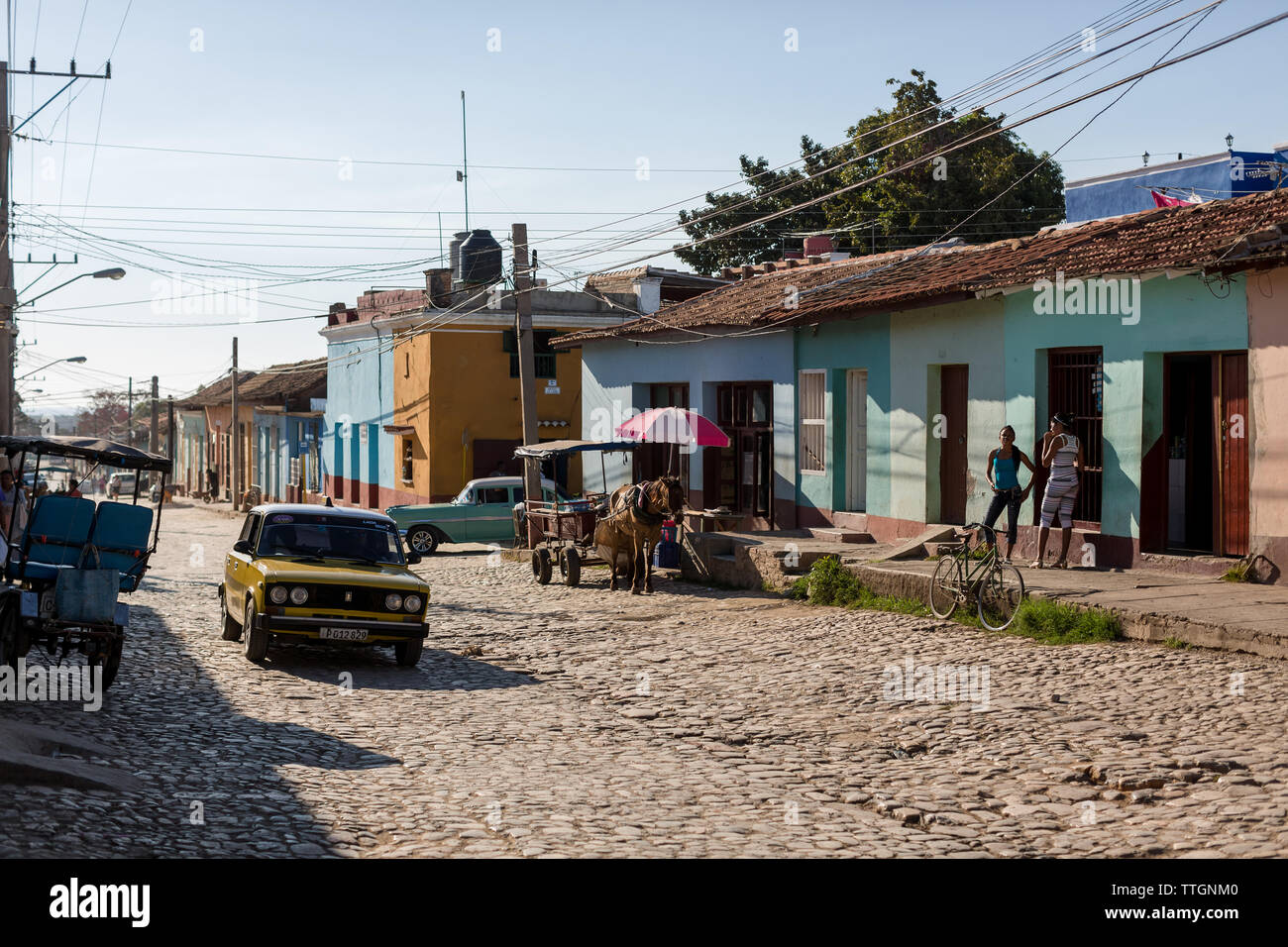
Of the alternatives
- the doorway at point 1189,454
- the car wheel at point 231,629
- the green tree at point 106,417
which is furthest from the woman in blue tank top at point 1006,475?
the green tree at point 106,417

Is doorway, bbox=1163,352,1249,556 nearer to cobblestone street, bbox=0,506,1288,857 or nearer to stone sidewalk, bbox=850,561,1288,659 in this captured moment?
stone sidewalk, bbox=850,561,1288,659

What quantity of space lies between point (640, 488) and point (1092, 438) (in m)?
5.99

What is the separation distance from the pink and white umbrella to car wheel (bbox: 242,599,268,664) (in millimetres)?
8668

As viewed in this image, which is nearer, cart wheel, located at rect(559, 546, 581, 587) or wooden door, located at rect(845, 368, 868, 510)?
cart wheel, located at rect(559, 546, 581, 587)

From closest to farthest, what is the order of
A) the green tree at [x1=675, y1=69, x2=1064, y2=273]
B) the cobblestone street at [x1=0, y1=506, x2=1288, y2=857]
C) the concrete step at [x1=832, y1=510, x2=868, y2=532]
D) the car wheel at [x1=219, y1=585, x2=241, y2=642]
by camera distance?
1. the cobblestone street at [x1=0, y1=506, x2=1288, y2=857]
2. the car wheel at [x1=219, y1=585, x2=241, y2=642]
3. the concrete step at [x1=832, y1=510, x2=868, y2=532]
4. the green tree at [x1=675, y1=69, x2=1064, y2=273]

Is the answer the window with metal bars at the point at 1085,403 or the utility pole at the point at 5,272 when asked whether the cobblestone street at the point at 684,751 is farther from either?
the utility pole at the point at 5,272

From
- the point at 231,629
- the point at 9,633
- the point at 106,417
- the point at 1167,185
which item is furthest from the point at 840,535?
the point at 106,417

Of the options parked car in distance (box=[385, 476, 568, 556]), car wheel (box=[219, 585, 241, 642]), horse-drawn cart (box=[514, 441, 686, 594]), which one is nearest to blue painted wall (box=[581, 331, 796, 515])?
parked car in distance (box=[385, 476, 568, 556])

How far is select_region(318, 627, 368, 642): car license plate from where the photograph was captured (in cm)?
1244

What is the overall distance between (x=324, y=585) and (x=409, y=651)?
41.5 inches

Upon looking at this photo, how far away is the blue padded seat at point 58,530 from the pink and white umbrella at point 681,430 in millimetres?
9903

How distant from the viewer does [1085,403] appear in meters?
16.1

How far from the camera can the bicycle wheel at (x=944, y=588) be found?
14172 mm
